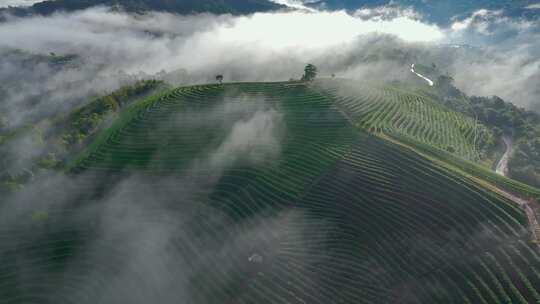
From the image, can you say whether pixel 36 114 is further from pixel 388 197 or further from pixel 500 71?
pixel 500 71

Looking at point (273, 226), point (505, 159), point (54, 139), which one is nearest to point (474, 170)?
point (505, 159)

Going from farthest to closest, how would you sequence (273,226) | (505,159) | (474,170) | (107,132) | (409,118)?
(107,132) < (409,118) < (505,159) < (474,170) < (273,226)

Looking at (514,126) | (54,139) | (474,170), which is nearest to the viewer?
(474,170)

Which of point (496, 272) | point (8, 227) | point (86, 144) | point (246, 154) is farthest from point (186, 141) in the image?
point (496, 272)

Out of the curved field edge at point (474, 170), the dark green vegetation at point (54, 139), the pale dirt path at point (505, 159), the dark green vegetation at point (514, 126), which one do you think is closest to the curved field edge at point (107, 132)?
the dark green vegetation at point (54, 139)

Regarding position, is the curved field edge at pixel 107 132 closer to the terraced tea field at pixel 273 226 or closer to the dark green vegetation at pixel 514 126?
the terraced tea field at pixel 273 226

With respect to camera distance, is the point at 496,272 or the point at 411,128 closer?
the point at 496,272

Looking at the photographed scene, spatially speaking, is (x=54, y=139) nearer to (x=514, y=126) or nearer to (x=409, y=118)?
(x=409, y=118)

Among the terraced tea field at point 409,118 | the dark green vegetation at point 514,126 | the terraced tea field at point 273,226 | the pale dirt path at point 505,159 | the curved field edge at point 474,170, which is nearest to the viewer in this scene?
the terraced tea field at point 273,226
